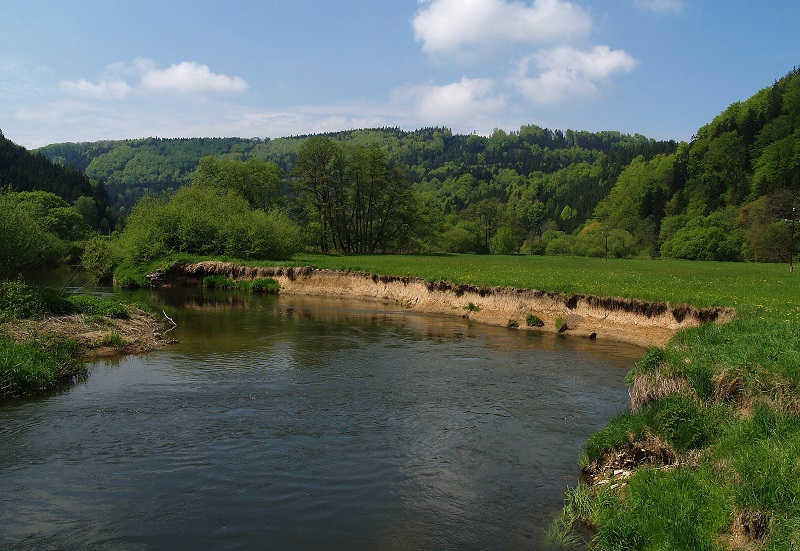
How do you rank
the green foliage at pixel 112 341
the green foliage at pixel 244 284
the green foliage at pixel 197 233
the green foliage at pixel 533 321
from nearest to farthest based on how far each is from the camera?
the green foliage at pixel 112 341 < the green foliage at pixel 533 321 < the green foliage at pixel 244 284 < the green foliage at pixel 197 233

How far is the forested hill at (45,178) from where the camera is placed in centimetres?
14400

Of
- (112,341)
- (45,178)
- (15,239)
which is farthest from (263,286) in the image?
(45,178)

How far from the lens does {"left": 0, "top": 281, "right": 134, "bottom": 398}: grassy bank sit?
1525 centimetres

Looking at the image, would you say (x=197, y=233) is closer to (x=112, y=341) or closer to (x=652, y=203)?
(x=112, y=341)

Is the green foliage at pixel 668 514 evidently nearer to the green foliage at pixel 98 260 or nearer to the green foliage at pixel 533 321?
the green foliage at pixel 533 321

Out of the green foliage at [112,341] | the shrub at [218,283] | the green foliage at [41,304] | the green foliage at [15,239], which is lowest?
the green foliage at [112,341]

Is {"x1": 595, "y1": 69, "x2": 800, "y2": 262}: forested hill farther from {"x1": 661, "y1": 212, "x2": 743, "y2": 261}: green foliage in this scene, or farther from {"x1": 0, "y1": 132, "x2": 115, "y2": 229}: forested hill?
{"x1": 0, "y1": 132, "x2": 115, "y2": 229}: forested hill

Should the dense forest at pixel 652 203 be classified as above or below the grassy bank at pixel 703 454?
above

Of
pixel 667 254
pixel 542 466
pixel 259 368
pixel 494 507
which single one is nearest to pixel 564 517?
pixel 494 507

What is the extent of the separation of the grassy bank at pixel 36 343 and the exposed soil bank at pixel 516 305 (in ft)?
66.2

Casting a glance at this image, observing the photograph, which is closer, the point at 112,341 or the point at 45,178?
the point at 112,341

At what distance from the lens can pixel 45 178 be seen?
149 m

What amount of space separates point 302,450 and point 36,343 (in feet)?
37.6

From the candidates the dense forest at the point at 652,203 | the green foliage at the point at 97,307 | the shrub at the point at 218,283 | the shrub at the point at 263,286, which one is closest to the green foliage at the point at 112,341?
the green foliage at the point at 97,307
